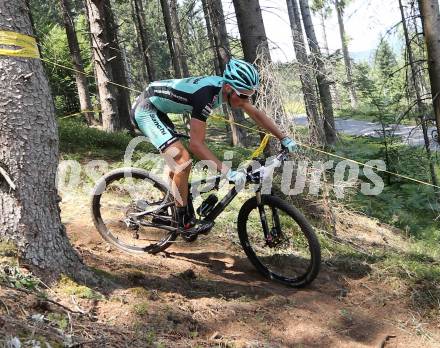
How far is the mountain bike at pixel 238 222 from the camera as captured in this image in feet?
15.9

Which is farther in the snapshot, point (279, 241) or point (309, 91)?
point (309, 91)

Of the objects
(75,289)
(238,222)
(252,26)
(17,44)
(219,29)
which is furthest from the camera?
(219,29)

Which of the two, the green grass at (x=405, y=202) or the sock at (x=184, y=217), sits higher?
the sock at (x=184, y=217)

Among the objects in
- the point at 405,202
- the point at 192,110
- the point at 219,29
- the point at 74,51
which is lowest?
the point at 405,202

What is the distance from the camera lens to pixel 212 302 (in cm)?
437

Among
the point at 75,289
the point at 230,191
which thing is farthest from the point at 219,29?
the point at 75,289

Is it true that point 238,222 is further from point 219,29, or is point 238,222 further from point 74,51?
point 74,51

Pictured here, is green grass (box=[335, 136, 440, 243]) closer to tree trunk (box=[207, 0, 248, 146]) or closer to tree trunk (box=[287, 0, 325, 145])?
tree trunk (box=[287, 0, 325, 145])

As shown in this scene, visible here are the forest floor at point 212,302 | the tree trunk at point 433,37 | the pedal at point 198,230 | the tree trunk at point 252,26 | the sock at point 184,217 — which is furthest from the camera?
the tree trunk at point 252,26

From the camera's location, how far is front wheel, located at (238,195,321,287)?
477 centimetres

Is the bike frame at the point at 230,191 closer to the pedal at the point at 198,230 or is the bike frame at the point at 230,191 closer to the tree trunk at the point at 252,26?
the pedal at the point at 198,230

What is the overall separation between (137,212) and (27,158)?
209cm

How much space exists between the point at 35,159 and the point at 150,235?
2466 mm

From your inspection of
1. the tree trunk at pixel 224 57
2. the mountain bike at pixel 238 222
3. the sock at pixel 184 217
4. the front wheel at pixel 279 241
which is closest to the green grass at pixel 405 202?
the front wheel at pixel 279 241
